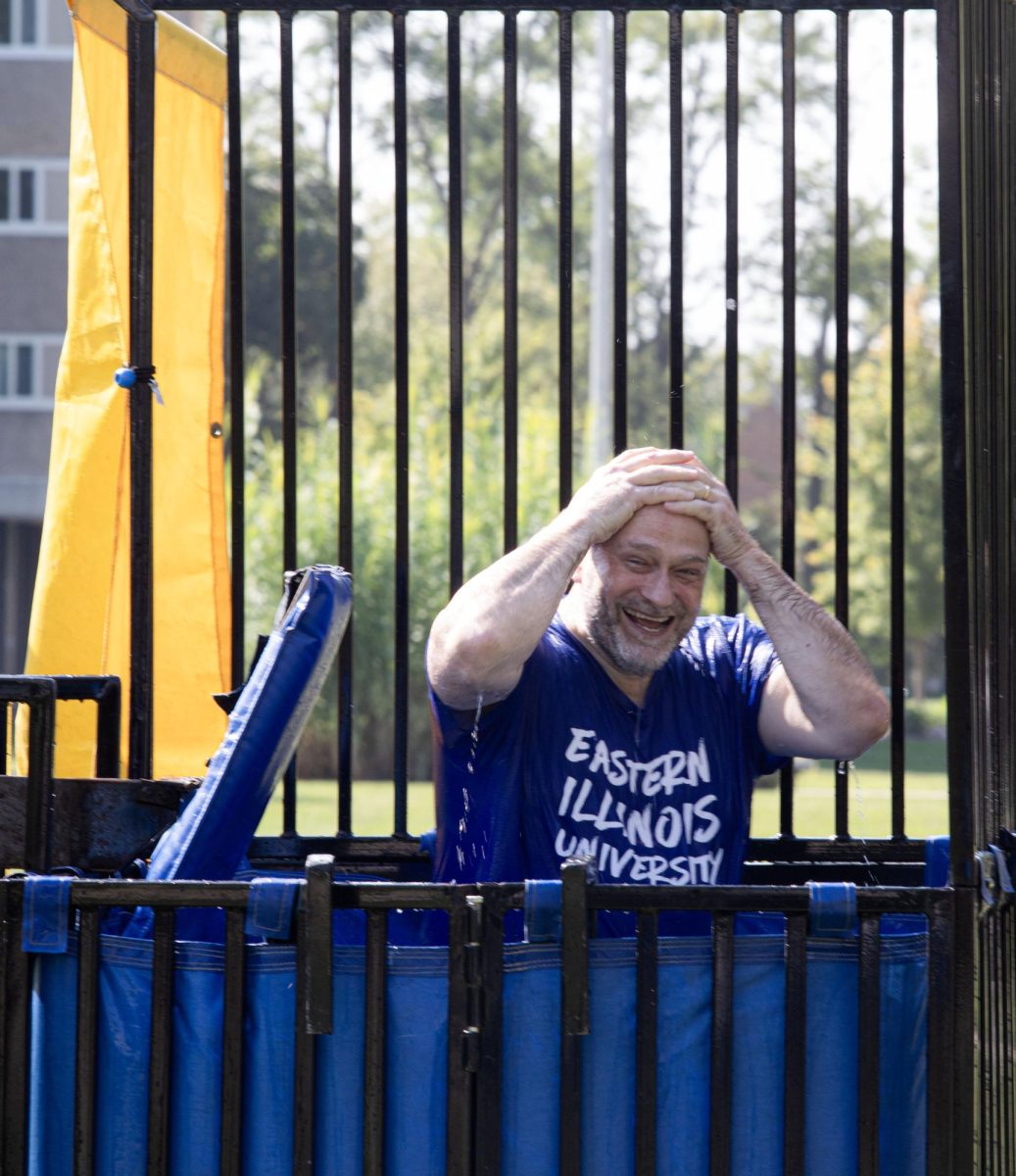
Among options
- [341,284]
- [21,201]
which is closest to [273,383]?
[21,201]

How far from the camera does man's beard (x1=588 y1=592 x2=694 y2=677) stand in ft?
10.1

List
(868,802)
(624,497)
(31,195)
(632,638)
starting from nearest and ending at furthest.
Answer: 1. (624,497)
2. (632,638)
3. (868,802)
4. (31,195)

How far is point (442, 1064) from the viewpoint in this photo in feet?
7.78

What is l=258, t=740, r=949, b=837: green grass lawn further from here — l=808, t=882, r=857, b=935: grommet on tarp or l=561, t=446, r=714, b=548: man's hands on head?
l=808, t=882, r=857, b=935: grommet on tarp

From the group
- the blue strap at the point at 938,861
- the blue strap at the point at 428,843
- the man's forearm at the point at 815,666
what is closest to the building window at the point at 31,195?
the blue strap at the point at 428,843

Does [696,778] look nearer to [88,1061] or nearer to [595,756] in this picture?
[595,756]

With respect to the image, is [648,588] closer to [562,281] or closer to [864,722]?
[864,722]

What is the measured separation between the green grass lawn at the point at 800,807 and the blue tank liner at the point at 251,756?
7610 mm

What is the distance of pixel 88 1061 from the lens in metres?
2.37

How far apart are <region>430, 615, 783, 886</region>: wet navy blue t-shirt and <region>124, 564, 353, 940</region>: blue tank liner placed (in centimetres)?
38

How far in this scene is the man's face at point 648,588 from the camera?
10.1 ft

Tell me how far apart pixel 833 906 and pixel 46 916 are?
1199 millimetres

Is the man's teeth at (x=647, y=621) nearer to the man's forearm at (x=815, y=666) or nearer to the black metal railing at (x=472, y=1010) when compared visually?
the man's forearm at (x=815, y=666)

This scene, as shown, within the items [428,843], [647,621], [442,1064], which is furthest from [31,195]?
[442,1064]
